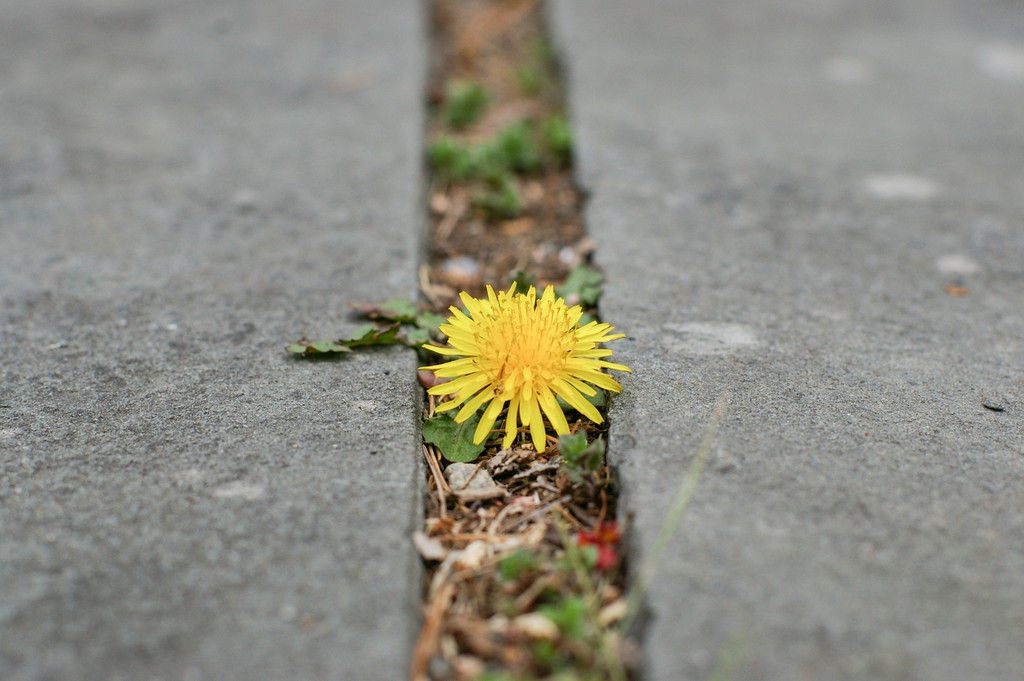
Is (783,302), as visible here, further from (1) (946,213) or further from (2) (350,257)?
(2) (350,257)

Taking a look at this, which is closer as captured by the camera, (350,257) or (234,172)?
(350,257)

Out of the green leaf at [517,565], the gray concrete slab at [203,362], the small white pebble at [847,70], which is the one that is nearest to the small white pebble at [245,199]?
the gray concrete slab at [203,362]

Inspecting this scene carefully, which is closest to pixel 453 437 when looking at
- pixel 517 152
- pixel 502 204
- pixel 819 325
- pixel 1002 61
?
pixel 819 325

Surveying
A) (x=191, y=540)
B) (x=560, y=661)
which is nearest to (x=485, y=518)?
(x=560, y=661)

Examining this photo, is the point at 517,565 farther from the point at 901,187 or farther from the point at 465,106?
the point at 465,106

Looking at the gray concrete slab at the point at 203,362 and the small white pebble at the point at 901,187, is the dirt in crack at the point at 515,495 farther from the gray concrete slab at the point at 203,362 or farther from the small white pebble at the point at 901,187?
the small white pebble at the point at 901,187

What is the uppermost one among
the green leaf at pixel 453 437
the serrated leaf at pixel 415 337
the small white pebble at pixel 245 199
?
the small white pebble at pixel 245 199

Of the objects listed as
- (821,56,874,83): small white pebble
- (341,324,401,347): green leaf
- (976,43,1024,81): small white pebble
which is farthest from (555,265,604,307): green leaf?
(976,43,1024,81): small white pebble
